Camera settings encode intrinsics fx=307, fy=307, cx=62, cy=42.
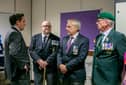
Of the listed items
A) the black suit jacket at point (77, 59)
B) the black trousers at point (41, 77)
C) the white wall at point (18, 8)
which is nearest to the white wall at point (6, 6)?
the white wall at point (18, 8)

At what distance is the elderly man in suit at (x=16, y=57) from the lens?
4227 mm

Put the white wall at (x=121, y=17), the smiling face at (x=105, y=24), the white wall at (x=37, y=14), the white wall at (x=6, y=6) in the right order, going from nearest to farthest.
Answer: the smiling face at (x=105, y=24)
the white wall at (x=121, y=17)
the white wall at (x=6, y=6)
the white wall at (x=37, y=14)

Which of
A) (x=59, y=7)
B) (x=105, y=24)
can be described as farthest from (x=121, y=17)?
(x=59, y=7)

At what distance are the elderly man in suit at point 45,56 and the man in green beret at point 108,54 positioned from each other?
1.32 metres

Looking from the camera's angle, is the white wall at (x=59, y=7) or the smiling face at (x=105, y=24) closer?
the smiling face at (x=105, y=24)

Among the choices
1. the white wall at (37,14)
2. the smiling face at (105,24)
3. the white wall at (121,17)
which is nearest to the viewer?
the smiling face at (105,24)

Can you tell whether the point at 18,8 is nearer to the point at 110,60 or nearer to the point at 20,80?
the point at 20,80

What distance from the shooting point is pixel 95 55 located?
3826 millimetres

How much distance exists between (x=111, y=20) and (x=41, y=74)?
69.1 inches

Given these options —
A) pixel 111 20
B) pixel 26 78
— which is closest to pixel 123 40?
pixel 111 20

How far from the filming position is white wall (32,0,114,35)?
21.3 feet

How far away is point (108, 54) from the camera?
370cm

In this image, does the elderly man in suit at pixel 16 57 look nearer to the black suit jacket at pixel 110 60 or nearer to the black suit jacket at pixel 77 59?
the black suit jacket at pixel 77 59

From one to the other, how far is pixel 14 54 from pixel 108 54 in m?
1.32
